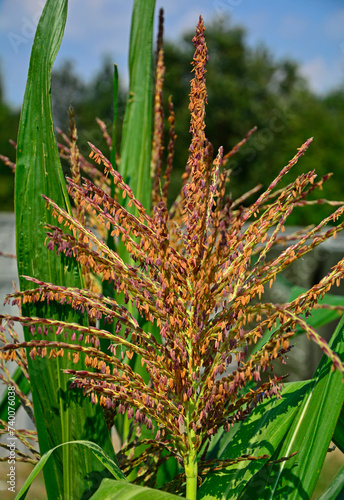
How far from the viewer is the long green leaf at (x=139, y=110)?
923mm

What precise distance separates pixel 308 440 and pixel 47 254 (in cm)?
42

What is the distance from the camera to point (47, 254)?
0.69 metres

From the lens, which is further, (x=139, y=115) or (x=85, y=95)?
(x=85, y=95)

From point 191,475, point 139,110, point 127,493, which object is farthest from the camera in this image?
point 139,110

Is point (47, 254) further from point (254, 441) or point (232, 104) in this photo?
point (232, 104)

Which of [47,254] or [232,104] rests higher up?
[232,104]

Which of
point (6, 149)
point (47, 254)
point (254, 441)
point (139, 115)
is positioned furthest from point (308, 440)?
point (6, 149)

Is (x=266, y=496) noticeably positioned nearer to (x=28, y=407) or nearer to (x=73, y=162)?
(x=28, y=407)

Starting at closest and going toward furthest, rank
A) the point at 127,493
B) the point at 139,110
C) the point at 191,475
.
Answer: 1. the point at 127,493
2. the point at 191,475
3. the point at 139,110

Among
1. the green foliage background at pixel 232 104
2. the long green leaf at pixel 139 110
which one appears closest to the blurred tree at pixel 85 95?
the green foliage background at pixel 232 104

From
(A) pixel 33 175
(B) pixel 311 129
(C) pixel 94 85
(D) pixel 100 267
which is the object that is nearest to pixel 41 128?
(A) pixel 33 175

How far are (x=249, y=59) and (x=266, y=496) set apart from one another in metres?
25.7

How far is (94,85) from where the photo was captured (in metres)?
22.5

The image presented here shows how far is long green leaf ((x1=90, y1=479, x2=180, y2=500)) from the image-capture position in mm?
540
